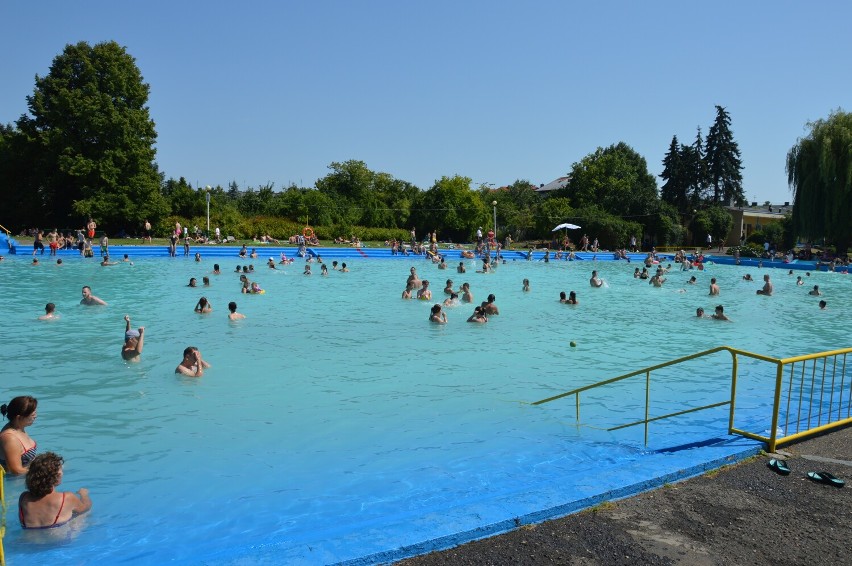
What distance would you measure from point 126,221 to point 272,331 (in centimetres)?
3438

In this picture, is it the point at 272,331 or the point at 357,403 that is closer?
the point at 357,403

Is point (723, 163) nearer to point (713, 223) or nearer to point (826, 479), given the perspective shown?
point (713, 223)

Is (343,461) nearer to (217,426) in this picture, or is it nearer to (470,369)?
(217,426)

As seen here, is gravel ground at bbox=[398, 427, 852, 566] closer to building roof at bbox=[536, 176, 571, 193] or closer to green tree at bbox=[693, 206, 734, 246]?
green tree at bbox=[693, 206, 734, 246]

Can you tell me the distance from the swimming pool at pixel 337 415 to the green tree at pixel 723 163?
153 feet

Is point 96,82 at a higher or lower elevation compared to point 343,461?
higher

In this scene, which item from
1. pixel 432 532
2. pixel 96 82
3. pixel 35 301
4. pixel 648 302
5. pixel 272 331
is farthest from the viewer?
pixel 96 82

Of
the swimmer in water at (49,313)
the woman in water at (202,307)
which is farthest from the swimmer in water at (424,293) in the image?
the swimmer in water at (49,313)

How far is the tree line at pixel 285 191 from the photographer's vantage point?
43219mm

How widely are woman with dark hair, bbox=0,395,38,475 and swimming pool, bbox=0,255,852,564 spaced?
185mm

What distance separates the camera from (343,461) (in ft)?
Result: 24.5

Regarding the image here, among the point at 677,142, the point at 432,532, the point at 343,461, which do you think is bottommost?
the point at 343,461

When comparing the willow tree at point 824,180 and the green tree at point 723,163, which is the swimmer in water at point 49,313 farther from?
the green tree at point 723,163

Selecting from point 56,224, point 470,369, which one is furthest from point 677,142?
point 470,369
